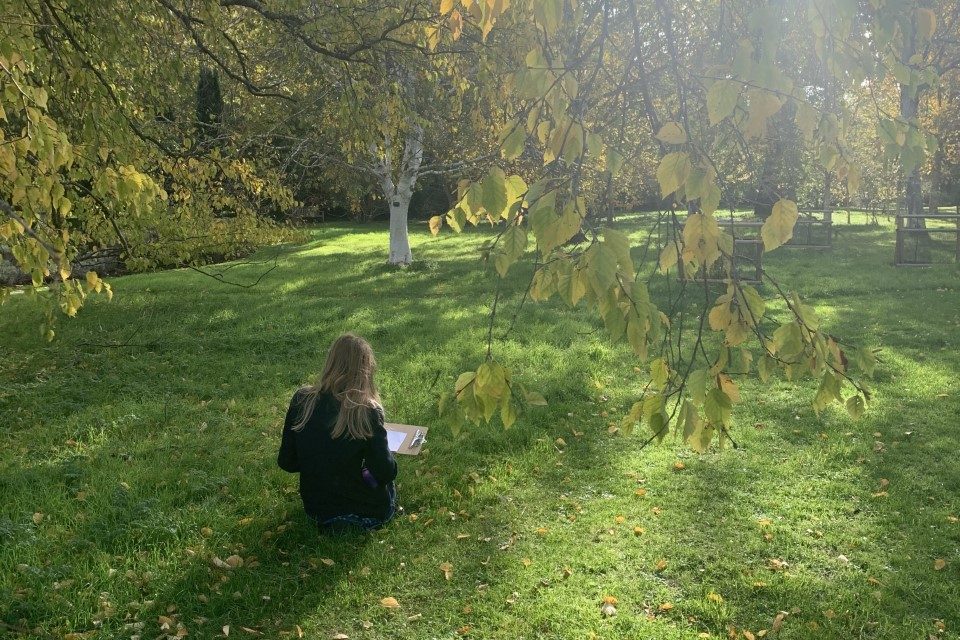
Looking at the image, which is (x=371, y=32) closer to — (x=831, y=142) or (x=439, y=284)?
(x=831, y=142)

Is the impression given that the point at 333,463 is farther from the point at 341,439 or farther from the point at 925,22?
the point at 925,22

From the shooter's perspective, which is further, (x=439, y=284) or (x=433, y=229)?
(x=439, y=284)

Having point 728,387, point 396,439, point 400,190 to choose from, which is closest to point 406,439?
point 396,439

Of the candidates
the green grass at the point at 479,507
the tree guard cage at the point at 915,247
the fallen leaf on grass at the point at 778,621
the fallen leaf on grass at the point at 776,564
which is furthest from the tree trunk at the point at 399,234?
the fallen leaf on grass at the point at 778,621

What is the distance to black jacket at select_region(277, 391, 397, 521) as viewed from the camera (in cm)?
439

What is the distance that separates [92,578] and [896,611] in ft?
14.5

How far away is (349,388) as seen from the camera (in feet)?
14.5

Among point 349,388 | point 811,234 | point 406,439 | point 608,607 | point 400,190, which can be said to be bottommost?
point 608,607

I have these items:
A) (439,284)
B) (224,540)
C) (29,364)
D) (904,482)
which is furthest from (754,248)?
(29,364)

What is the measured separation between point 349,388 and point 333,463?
0.47 m

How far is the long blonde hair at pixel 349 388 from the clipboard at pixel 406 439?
0.98m

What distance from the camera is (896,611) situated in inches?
150

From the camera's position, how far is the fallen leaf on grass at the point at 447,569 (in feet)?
14.0

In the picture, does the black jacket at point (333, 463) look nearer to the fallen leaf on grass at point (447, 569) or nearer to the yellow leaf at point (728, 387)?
the fallen leaf on grass at point (447, 569)
